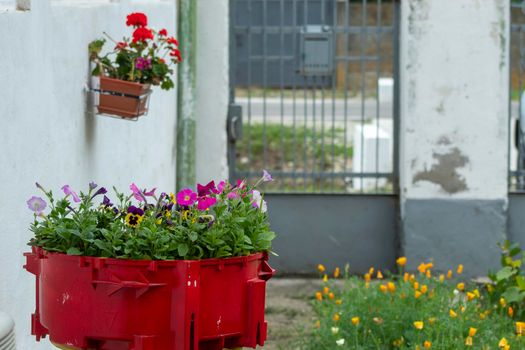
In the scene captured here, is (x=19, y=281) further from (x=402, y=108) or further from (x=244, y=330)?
(x=402, y=108)

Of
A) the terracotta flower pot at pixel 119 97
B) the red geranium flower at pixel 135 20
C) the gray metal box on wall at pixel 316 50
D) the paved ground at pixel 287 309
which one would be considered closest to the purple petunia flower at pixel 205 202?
the terracotta flower pot at pixel 119 97

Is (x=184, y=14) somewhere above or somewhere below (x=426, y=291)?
above

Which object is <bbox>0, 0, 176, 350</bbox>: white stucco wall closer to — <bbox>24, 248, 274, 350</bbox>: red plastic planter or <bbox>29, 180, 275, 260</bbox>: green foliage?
<bbox>29, 180, 275, 260</bbox>: green foliage

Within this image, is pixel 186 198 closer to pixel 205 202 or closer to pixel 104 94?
pixel 205 202

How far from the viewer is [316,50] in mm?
8844

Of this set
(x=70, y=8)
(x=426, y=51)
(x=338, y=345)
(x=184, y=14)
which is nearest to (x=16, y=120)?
(x=70, y=8)

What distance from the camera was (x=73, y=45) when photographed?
195 inches

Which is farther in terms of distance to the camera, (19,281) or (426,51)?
(426,51)

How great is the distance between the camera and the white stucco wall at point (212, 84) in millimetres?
8625

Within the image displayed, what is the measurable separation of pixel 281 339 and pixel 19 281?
2976 mm

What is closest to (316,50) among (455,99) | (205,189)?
(455,99)

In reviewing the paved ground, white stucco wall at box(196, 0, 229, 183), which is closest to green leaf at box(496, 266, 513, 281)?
the paved ground

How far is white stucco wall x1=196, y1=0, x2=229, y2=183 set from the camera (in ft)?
28.3

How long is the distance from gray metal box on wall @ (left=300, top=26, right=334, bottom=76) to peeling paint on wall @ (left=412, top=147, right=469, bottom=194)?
3.42ft
